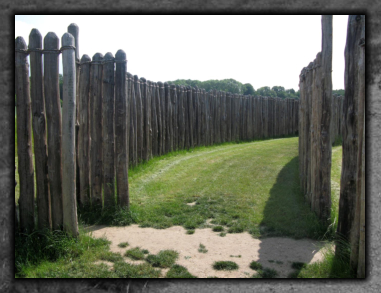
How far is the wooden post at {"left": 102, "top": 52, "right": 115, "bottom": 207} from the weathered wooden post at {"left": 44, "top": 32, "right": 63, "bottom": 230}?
107 centimetres

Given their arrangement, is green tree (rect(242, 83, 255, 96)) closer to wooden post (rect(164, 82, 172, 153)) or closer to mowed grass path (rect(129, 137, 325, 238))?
wooden post (rect(164, 82, 172, 153))

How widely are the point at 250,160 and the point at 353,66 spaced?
6346mm

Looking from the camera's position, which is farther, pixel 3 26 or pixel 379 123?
pixel 3 26

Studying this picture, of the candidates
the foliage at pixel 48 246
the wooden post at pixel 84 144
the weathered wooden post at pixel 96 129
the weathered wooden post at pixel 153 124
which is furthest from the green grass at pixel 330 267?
the weathered wooden post at pixel 153 124

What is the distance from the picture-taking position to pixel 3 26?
9.19 ft

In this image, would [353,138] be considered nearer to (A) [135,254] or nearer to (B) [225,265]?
(B) [225,265]

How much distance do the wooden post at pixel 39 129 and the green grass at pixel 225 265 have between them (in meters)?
1.93

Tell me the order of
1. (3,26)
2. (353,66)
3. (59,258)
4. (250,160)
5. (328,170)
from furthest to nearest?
(250,160) < (328,170) < (59,258) < (353,66) < (3,26)

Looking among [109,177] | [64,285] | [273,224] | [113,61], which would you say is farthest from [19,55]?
[273,224]

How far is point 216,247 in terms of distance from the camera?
3934 millimetres

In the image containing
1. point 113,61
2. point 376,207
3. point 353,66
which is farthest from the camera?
point 113,61

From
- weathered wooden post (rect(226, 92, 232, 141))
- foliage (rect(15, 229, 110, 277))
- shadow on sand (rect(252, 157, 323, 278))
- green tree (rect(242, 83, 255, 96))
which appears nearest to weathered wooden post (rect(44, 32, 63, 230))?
foliage (rect(15, 229, 110, 277))

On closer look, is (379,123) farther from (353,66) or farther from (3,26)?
(3,26)

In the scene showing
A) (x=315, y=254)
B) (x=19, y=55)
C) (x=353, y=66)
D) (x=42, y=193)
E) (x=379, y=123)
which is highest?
(x=19, y=55)
